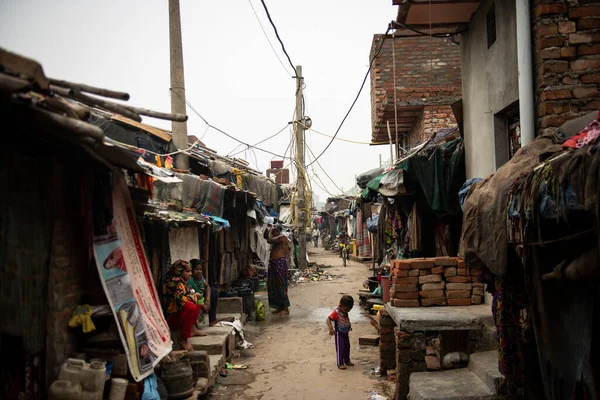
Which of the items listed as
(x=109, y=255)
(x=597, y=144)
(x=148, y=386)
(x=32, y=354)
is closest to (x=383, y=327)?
(x=148, y=386)

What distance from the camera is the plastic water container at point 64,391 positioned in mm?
4074

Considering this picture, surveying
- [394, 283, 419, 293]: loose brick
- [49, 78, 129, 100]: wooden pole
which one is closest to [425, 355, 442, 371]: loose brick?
[394, 283, 419, 293]: loose brick

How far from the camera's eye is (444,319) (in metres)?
6.70

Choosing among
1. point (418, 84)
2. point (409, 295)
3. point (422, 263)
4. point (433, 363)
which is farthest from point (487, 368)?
point (418, 84)

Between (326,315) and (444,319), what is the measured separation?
6.98 meters

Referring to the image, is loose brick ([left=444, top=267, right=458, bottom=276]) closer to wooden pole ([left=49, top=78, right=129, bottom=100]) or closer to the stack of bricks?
the stack of bricks

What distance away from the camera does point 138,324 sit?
4953mm

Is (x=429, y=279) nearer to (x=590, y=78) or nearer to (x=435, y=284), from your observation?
(x=435, y=284)

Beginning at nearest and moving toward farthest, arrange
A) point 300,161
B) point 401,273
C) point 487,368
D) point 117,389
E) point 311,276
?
1. point 117,389
2. point 487,368
3. point 401,273
4. point 300,161
5. point 311,276

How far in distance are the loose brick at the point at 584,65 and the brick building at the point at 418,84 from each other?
7.37 m

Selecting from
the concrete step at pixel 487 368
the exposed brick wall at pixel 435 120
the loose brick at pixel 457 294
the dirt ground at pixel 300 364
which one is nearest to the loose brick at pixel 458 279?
the loose brick at pixel 457 294

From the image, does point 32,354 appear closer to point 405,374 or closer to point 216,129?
point 405,374

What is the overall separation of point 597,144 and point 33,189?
158 inches

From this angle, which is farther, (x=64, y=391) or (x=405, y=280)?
(x=405, y=280)
